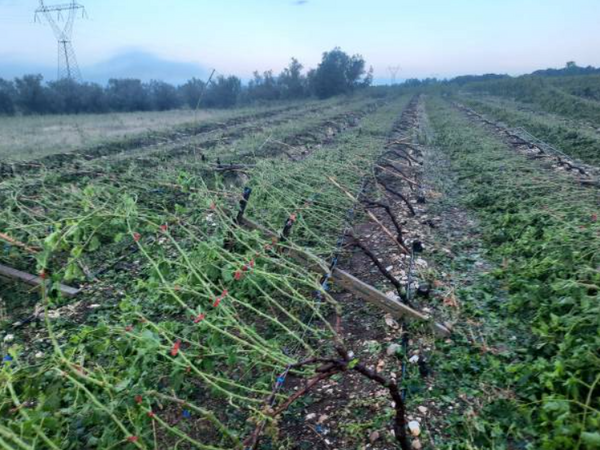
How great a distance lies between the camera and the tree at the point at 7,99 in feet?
114

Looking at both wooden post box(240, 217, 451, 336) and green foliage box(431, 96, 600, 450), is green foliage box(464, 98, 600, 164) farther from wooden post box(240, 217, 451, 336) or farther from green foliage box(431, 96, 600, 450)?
wooden post box(240, 217, 451, 336)

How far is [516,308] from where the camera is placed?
3.99m

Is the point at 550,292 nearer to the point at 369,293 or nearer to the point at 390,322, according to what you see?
the point at 390,322

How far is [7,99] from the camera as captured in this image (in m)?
35.1

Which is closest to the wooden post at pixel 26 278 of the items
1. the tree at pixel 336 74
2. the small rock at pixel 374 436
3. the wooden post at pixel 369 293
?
the wooden post at pixel 369 293

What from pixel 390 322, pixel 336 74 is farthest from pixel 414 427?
pixel 336 74

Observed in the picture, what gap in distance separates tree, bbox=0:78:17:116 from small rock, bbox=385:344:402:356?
41.3m

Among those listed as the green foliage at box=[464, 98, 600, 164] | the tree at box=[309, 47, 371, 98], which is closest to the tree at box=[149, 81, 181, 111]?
the tree at box=[309, 47, 371, 98]

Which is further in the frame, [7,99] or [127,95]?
[127,95]

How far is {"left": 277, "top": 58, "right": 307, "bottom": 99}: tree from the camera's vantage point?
57875 mm

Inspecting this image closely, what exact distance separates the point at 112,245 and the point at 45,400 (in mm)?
4180

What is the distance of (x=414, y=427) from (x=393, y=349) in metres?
0.85

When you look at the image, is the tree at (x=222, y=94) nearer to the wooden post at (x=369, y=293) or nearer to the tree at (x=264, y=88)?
the tree at (x=264, y=88)

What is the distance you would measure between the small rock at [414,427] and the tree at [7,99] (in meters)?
41.9
